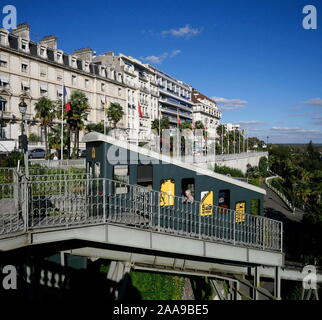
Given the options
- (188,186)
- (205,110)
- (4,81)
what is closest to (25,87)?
(4,81)

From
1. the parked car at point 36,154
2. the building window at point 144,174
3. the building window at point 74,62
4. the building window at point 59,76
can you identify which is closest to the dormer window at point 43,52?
the building window at point 59,76

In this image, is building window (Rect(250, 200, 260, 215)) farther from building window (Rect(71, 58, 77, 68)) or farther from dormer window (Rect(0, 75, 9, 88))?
building window (Rect(71, 58, 77, 68))

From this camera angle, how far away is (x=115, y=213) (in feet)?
23.1

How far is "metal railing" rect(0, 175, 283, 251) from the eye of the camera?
6.28 m

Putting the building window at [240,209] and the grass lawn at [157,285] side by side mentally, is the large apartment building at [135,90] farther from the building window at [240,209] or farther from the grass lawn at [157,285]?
the building window at [240,209]

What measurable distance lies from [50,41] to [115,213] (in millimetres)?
54518

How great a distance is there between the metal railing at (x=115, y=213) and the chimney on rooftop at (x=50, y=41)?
5147 centimetres

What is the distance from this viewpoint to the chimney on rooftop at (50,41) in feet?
171

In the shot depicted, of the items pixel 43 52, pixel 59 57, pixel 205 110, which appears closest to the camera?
pixel 43 52

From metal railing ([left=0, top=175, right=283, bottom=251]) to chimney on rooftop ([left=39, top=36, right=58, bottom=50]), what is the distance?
2026 inches

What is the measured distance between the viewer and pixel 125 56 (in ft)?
224

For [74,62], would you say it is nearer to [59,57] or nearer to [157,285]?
[59,57]

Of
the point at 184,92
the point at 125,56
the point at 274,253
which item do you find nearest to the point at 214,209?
the point at 274,253

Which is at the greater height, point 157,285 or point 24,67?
point 24,67
